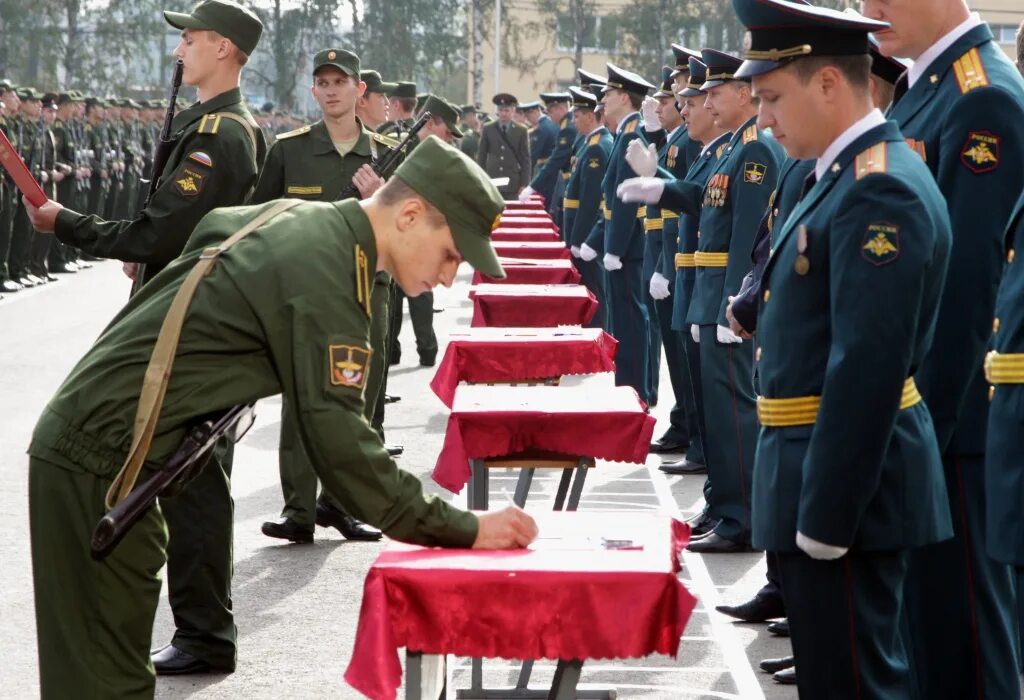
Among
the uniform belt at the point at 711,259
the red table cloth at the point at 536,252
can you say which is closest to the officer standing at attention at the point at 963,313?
the uniform belt at the point at 711,259

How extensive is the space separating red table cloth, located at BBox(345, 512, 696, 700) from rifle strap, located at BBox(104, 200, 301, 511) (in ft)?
1.85

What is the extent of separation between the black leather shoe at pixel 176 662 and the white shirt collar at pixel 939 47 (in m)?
3.02

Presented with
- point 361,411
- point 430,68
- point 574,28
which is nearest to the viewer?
point 361,411

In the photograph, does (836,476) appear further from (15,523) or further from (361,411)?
(15,523)

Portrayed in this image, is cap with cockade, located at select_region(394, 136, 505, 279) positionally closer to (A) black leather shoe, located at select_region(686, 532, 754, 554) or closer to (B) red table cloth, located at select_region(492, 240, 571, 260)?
(A) black leather shoe, located at select_region(686, 532, 754, 554)

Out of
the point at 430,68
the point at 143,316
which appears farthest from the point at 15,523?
the point at 430,68

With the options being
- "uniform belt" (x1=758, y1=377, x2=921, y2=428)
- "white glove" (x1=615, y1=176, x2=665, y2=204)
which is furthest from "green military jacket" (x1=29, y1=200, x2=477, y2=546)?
"white glove" (x1=615, y1=176, x2=665, y2=204)

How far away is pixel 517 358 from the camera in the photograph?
26.0 feet

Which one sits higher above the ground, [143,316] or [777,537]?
[143,316]

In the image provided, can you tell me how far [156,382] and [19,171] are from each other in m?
1.92

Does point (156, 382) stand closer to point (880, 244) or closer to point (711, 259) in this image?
point (880, 244)

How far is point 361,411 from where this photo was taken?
362 centimetres

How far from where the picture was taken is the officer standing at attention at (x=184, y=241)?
5.62m

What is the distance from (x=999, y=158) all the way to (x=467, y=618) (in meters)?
1.97
